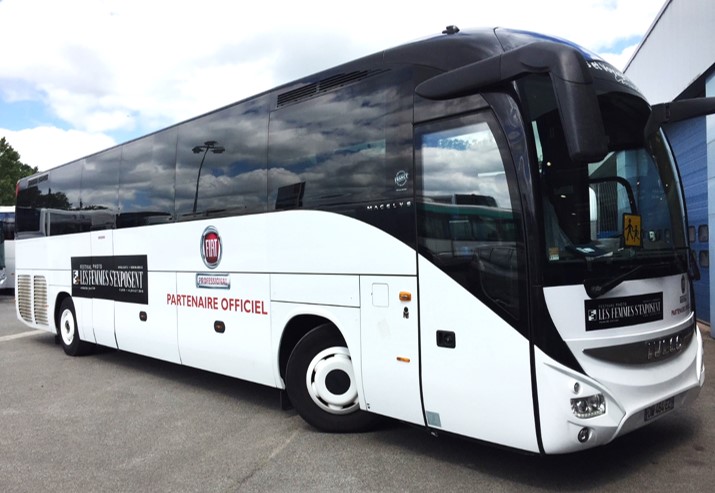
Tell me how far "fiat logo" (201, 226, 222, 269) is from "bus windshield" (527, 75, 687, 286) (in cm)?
392

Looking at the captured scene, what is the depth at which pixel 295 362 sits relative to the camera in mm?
5453

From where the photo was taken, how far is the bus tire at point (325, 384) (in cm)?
518

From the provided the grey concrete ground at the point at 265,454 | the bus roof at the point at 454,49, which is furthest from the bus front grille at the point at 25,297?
the bus roof at the point at 454,49

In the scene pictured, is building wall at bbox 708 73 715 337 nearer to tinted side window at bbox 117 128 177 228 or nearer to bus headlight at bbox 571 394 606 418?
bus headlight at bbox 571 394 606 418

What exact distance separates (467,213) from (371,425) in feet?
7.76

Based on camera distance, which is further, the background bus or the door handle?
the background bus

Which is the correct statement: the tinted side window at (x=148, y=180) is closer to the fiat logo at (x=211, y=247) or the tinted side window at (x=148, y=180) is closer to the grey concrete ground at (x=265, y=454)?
the fiat logo at (x=211, y=247)

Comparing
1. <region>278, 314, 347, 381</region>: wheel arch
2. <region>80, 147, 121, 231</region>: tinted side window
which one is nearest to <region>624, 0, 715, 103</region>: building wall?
<region>278, 314, 347, 381</region>: wheel arch

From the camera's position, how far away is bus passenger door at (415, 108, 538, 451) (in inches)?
150

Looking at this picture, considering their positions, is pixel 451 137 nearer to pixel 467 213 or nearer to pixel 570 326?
pixel 467 213

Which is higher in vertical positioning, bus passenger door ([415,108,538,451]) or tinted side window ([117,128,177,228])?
tinted side window ([117,128,177,228])

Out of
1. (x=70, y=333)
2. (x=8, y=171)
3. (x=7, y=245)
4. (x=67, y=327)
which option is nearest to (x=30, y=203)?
(x=67, y=327)

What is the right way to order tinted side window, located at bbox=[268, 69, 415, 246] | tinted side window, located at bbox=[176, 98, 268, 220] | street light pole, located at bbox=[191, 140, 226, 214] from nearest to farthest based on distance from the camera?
tinted side window, located at bbox=[268, 69, 415, 246]
tinted side window, located at bbox=[176, 98, 268, 220]
street light pole, located at bbox=[191, 140, 226, 214]

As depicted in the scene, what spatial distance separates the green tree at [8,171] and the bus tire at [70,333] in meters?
41.9
